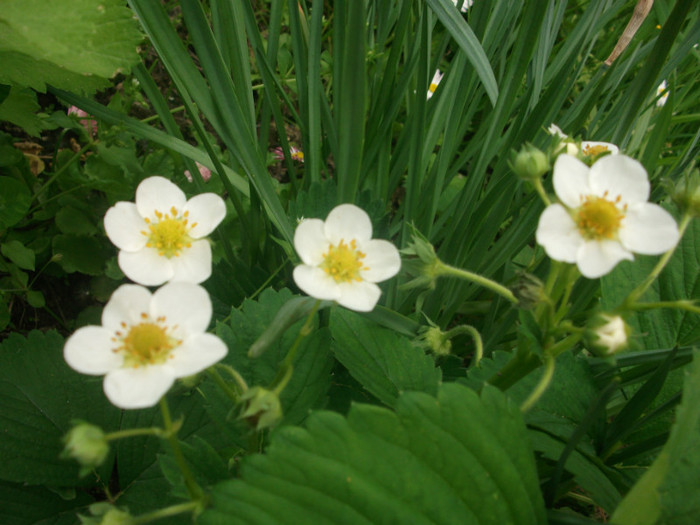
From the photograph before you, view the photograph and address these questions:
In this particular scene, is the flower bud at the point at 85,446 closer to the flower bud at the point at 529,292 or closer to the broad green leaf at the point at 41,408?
the broad green leaf at the point at 41,408

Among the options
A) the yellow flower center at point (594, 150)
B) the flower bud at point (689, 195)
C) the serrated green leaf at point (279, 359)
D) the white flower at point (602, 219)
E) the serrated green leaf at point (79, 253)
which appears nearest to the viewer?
the white flower at point (602, 219)

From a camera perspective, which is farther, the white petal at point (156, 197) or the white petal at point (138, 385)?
the white petal at point (156, 197)

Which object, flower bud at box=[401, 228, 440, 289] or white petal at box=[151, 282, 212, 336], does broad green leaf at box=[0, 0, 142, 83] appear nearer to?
white petal at box=[151, 282, 212, 336]

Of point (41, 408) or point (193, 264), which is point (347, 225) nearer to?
point (193, 264)

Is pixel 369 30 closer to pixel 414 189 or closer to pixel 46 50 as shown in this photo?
pixel 414 189

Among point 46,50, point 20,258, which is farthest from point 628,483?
point 20,258

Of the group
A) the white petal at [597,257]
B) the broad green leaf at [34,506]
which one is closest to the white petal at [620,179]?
the white petal at [597,257]
